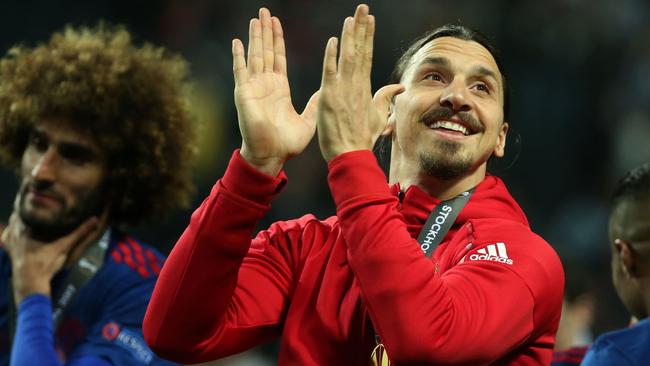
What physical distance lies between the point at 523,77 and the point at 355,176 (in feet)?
19.9

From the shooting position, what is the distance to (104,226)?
4660 mm

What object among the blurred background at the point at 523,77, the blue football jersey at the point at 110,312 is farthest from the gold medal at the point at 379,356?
the blurred background at the point at 523,77

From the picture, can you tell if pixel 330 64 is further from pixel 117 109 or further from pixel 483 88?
pixel 117 109

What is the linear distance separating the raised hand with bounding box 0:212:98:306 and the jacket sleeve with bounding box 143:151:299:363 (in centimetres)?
155

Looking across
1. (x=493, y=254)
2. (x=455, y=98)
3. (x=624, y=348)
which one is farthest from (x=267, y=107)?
(x=624, y=348)

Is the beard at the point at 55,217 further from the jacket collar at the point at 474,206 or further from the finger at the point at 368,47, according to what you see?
the finger at the point at 368,47

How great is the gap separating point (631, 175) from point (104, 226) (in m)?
2.20

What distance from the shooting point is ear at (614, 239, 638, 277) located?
3691 mm

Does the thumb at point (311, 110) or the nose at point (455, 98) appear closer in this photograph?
the thumb at point (311, 110)

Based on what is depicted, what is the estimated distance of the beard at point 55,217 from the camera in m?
4.40

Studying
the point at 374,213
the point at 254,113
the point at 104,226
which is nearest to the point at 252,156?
the point at 254,113

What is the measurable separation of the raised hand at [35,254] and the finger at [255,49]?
177cm

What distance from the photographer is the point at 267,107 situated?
9.32 feet

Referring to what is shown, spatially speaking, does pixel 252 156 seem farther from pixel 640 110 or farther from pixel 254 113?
pixel 640 110
